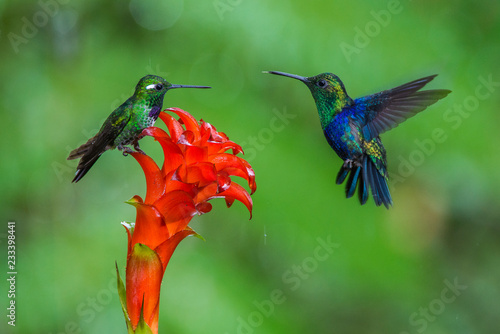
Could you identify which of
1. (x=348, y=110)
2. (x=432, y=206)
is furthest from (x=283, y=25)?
(x=348, y=110)

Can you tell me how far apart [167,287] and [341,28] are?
1031 millimetres

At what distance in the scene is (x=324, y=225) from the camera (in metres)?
1.97

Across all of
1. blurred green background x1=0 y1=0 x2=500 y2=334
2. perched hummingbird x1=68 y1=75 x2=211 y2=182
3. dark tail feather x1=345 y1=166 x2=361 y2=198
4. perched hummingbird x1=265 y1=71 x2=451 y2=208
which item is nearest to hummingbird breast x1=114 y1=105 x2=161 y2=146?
perched hummingbird x1=68 y1=75 x2=211 y2=182

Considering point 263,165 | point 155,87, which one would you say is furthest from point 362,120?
point 263,165

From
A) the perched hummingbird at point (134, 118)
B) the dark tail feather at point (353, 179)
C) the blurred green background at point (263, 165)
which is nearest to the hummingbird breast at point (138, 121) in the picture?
the perched hummingbird at point (134, 118)

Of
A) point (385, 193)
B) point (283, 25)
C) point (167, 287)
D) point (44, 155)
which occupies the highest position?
point (283, 25)

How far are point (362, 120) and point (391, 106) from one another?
0.18 feet

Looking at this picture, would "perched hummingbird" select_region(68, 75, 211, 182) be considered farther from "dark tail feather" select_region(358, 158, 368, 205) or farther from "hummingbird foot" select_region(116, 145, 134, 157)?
"dark tail feather" select_region(358, 158, 368, 205)

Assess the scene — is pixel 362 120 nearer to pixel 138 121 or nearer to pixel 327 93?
pixel 327 93

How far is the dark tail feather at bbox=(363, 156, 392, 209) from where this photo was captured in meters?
1.02

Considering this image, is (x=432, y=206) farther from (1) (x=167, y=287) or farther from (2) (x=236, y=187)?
(2) (x=236, y=187)

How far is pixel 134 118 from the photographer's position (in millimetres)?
760

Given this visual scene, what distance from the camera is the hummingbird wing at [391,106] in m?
0.99

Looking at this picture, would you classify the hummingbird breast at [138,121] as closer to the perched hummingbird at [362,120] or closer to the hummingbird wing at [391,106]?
the perched hummingbird at [362,120]
